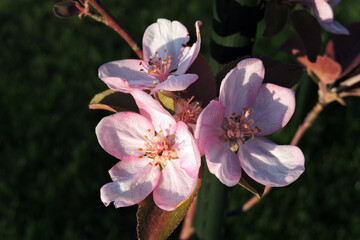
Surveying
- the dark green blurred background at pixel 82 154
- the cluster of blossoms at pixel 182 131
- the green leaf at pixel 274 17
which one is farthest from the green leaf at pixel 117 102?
the dark green blurred background at pixel 82 154

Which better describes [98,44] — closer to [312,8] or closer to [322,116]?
[322,116]

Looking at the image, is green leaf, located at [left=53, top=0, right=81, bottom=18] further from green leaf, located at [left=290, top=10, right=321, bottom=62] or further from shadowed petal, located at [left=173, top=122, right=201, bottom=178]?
green leaf, located at [left=290, top=10, right=321, bottom=62]

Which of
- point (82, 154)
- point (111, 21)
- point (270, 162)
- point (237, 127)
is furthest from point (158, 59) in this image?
point (82, 154)

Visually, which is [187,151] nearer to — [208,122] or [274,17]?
[208,122]

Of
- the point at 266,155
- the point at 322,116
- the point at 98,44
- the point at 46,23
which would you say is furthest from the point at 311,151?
the point at 46,23

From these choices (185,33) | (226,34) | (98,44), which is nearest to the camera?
(185,33)
